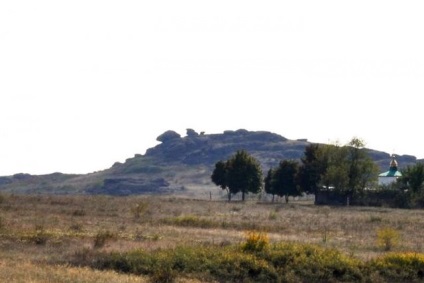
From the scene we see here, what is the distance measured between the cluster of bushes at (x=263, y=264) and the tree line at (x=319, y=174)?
208 ft

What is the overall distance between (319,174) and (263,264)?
70.0m

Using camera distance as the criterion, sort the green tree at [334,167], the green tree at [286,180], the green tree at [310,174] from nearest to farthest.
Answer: the green tree at [334,167] → the green tree at [310,174] → the green tree at [286,180]

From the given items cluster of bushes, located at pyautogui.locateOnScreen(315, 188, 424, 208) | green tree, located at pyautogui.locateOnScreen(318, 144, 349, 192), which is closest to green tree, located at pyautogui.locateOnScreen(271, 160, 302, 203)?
cluster of bushes, located at pyautogui.locateOnScreen(315, 188, 424, 208)

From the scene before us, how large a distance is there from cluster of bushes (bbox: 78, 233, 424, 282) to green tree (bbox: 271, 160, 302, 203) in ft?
228

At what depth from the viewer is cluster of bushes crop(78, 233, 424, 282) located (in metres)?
24.5

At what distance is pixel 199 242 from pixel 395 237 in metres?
8.54

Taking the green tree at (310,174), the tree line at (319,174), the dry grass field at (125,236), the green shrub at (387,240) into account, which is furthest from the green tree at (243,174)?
the green shrub at (387,240)

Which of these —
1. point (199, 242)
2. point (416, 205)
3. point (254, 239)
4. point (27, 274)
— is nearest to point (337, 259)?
point (254, 239)

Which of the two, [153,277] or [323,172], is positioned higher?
[323,172]

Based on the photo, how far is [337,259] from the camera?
86.5ft

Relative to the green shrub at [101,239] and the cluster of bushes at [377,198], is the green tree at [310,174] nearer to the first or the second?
the cluster of bushes at [377,198]

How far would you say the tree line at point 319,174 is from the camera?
9156 cm

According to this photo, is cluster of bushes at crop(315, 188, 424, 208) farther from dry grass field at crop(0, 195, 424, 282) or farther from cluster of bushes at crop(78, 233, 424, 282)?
cluster of bushes at crop(78, 233, 424, 282)

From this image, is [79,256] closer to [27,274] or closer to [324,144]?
[27,274]
